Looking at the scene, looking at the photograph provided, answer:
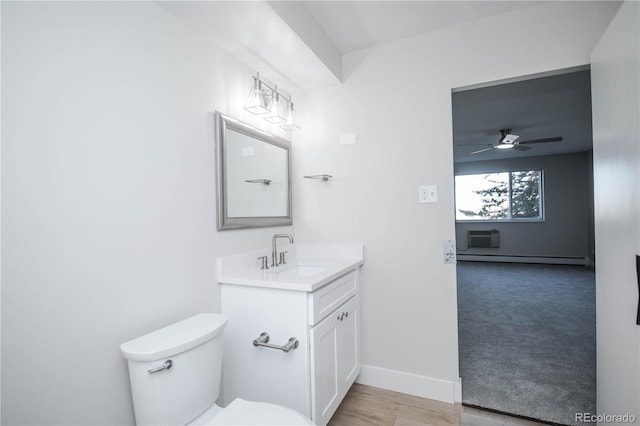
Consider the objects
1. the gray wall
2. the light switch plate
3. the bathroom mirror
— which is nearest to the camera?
the bathroom mirror

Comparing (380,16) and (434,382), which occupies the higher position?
(380,16)

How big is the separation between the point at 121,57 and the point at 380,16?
1.46 metres

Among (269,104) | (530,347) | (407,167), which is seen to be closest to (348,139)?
(407,167)

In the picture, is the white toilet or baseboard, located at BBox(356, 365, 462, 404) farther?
baseboard, located at BBox(356, 365, 462, 404)

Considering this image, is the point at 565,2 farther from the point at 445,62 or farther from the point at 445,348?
the point at 445,348

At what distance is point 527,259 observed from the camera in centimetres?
634

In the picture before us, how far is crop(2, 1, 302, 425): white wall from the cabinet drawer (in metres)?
0.60

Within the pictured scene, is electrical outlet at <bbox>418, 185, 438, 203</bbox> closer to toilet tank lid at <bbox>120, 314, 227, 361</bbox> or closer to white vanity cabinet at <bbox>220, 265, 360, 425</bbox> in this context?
white vanity cabinet at <bbox>220, 265, 360, 425</bbox>

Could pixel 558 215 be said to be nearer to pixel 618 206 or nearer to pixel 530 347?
pixel 530 347

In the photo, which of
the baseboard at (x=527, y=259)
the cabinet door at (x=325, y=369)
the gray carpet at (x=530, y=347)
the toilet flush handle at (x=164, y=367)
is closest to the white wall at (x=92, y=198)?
the toilet flush handle at (x=164, y=367)

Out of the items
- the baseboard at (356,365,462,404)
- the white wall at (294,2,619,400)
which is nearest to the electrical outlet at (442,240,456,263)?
the white wall at (294,2,619,400)

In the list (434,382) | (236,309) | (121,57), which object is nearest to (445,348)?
(434,382)

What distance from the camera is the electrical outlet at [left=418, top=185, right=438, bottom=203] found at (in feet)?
6.40

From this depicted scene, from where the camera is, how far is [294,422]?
3.43ft
